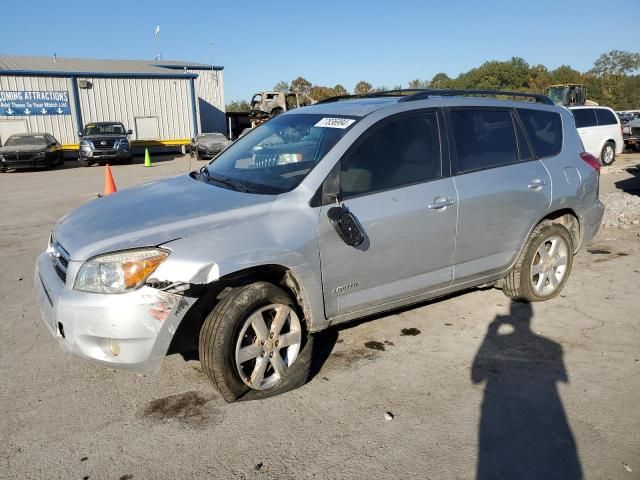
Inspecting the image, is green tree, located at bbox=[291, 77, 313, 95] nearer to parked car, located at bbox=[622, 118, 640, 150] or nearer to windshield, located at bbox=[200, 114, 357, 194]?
parked car, located at bbox=[622, 118, 640, 150]

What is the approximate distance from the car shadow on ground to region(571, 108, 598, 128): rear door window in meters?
13.6

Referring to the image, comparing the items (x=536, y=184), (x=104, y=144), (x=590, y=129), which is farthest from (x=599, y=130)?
(x=104, y=144)

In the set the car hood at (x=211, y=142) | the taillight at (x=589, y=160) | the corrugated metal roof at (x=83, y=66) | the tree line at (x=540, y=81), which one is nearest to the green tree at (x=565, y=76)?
the tree line at (x=540, y=81)

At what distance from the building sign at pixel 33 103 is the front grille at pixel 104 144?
6552 millimetres

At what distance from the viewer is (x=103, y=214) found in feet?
11.4

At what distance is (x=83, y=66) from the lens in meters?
28.9

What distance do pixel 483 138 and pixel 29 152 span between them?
19.3 m

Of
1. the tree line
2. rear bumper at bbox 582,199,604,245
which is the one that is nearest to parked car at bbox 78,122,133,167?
rear bumper at bbox 582,199,604,245

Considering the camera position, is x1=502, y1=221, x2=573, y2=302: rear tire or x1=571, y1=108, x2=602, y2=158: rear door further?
x1=571, y1=108, x2=602, y2=158: rear door

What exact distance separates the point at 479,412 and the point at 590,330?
1.74 metres

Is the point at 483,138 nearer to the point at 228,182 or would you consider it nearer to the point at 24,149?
the point at 228,182

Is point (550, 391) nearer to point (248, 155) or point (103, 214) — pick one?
point (248, 155)

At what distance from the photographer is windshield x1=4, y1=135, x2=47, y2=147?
Result: 1988 centimetres

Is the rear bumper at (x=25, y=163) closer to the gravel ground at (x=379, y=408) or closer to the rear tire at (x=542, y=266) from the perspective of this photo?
the gravel ground at (x=379, y=408)
